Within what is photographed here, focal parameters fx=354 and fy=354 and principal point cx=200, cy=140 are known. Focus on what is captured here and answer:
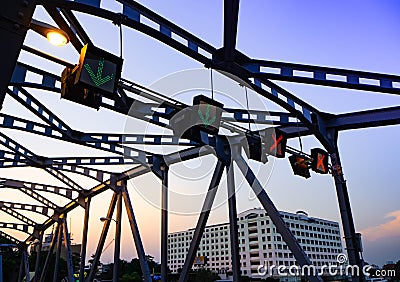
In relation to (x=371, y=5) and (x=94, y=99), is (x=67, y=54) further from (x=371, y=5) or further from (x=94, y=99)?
(x=371, y=5)

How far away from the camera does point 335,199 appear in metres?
11.4

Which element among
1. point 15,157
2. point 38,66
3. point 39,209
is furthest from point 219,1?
point 39,209

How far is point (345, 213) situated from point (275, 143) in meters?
3.39

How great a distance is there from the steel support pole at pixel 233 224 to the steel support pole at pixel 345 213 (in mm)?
3361

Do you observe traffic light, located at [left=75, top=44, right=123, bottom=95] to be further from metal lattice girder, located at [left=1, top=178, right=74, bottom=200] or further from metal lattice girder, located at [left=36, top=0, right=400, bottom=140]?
metal lattice girder, located at [left=1, top=178, right=74, bottom=200]

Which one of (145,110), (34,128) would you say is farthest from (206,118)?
(34,128)

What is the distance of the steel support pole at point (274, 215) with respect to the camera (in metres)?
10.3

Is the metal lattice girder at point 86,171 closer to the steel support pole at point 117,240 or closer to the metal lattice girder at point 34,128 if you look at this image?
the steel support pole at point 117,240

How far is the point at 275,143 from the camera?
983cm

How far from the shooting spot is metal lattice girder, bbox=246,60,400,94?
7859 mm

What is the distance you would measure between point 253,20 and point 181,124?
3108 mm

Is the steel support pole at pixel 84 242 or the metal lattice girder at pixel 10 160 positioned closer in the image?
the metal lattice girder at pixel 10 160

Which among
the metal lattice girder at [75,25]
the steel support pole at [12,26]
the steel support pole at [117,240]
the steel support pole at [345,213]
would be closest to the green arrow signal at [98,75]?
the steel support pole at [12,26]

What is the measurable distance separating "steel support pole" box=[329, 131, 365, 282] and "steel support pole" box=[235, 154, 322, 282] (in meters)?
1.30
